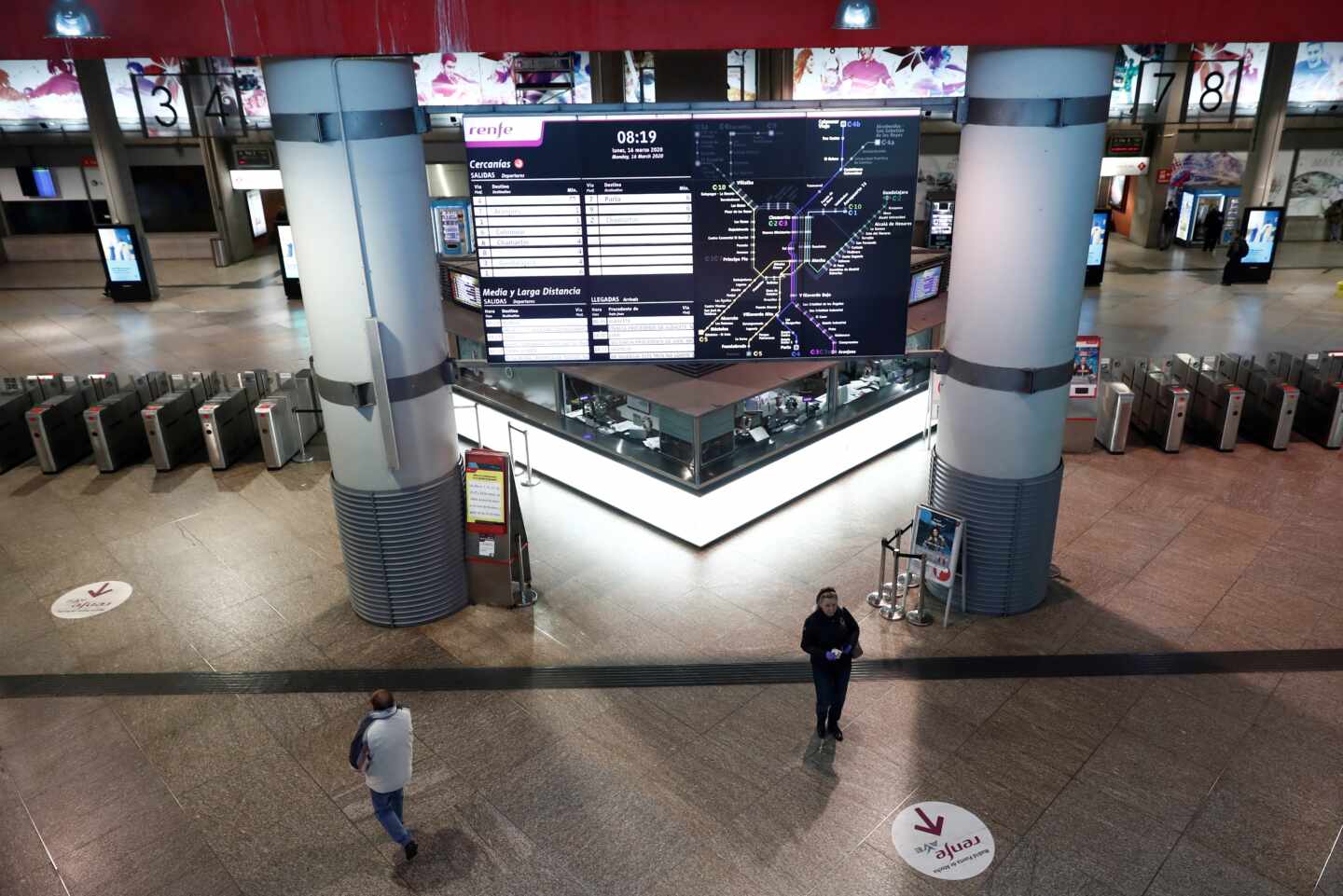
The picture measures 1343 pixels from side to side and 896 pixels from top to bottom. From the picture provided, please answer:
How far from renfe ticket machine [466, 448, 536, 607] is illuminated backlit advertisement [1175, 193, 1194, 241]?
22.6 m

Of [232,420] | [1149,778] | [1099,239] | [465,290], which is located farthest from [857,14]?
[1099,239]

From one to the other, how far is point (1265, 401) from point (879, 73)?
9708mm

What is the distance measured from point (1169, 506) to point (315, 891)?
9088 millimetres

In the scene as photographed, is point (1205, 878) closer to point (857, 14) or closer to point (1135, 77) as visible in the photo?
point (857, 14)

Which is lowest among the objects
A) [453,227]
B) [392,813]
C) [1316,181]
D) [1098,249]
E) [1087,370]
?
[392,813]

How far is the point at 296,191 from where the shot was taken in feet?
24.0

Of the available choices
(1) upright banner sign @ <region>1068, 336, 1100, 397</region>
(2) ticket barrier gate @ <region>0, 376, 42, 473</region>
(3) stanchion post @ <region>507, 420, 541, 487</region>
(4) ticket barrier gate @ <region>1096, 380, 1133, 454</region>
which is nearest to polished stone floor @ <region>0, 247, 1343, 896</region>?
(3) stanchion post @ <region>507, 420, 541, 487</region>

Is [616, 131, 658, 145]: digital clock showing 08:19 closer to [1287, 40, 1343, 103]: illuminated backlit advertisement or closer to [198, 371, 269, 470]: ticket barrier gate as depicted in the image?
[198, 371, 269, 470]: ticket barrier gate

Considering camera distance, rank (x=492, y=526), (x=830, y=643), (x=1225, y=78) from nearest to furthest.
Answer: (x=830, y=643)
(x=492, y=526)
(x=1225, y=78)

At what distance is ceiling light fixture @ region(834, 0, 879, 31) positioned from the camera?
5.84m

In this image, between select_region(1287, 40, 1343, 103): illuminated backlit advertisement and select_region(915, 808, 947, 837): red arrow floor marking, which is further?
select_region(1287, 40, 1343, 103): illuminated backlit advertisement

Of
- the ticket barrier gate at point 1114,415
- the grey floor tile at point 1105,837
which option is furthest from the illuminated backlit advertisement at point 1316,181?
the grey floor tile at point 1105,837

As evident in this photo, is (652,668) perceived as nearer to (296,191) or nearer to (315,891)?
(315,891)

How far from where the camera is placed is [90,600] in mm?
9141
